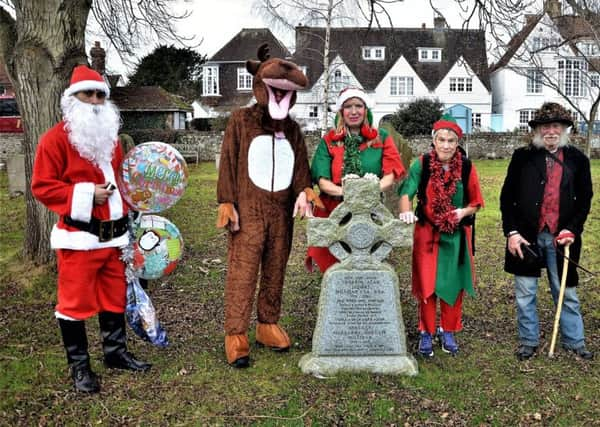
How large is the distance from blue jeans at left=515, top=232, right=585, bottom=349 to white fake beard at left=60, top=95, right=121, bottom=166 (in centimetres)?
317

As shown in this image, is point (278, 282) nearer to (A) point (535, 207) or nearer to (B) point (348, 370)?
(B) point (348, 370)

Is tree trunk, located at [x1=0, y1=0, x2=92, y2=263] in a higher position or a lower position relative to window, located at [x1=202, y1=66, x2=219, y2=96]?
lower

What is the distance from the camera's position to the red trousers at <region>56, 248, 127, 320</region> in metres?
4.04

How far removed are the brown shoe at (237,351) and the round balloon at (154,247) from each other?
2.35ft

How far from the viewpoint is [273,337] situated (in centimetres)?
489

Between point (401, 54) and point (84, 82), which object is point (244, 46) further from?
point (84, 82)

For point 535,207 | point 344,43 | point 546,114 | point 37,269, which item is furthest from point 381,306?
point 344,43

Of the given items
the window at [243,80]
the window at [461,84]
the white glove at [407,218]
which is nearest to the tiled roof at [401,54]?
the window at [461,84]

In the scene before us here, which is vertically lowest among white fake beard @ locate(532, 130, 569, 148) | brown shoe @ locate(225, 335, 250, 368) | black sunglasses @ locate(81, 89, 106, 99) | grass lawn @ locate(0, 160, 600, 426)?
grass lawn @ locate(0, 160, 600, 426)

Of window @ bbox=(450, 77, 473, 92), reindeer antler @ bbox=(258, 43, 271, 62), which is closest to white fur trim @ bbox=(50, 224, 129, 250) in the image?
reindeer antler @ bbox=(258, 43, 271, 62)

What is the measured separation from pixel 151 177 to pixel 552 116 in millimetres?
2923

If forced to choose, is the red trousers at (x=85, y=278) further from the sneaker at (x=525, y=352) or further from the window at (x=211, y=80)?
the window at (x=211, y=80)

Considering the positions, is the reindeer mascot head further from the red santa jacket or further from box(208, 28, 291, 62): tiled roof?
box(208, 28, 291, 62): tiled roof

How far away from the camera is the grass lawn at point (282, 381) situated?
12.8 feet
